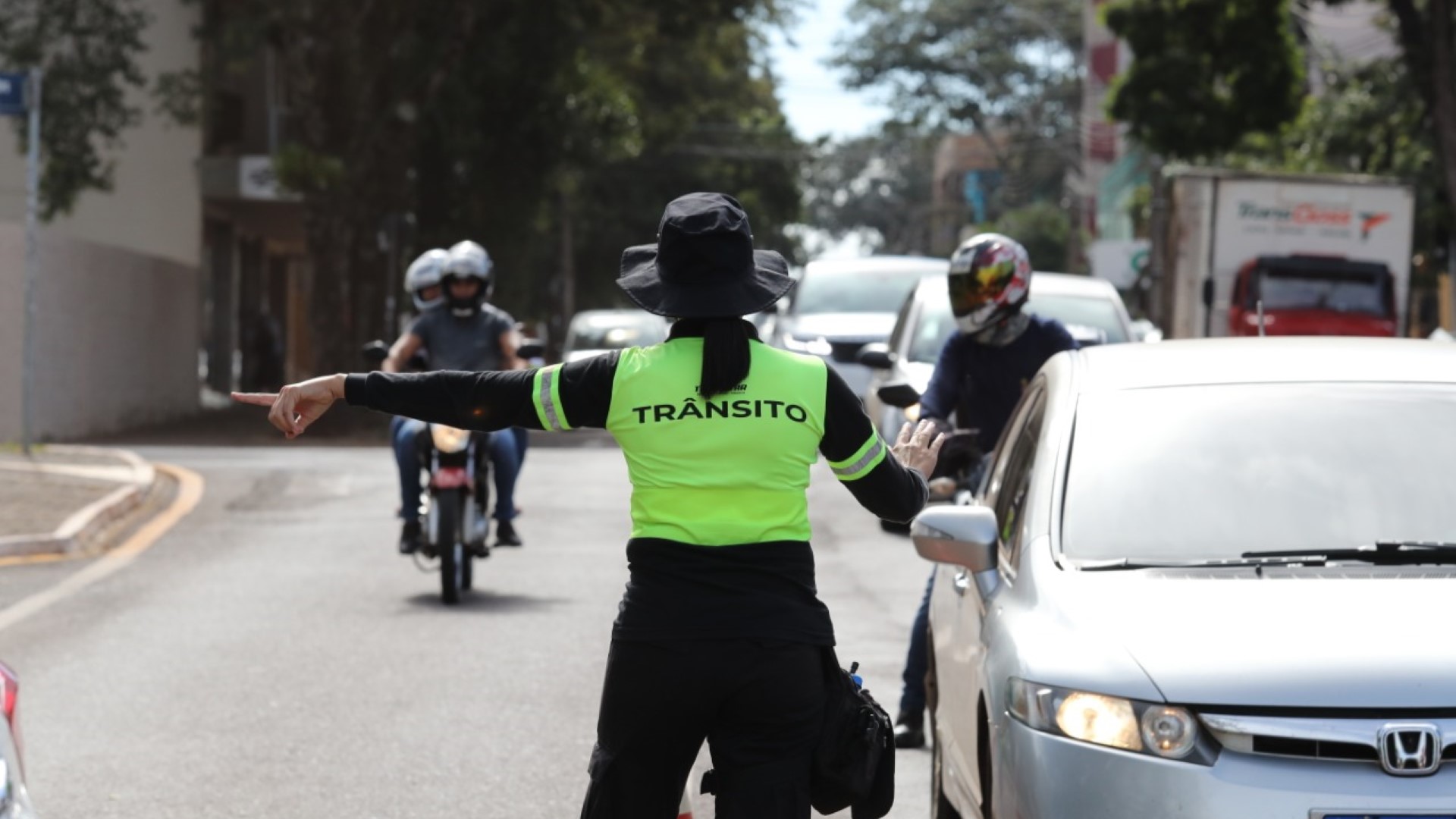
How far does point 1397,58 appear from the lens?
3550 cm

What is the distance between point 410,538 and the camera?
40.0ft

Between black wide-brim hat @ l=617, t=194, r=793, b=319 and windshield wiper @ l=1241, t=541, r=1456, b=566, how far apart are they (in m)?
1.40

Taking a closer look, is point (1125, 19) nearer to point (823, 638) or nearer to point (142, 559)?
point (142, 559)

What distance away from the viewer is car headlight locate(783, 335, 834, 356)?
1766 centimetres

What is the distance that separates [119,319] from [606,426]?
26.7 meters

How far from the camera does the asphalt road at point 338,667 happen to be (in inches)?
289

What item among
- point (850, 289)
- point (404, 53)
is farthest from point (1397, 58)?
point (850, 289)

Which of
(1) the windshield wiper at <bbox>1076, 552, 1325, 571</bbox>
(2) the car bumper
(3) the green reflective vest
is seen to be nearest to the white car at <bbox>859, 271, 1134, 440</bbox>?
(1) the windshield wiper at <bbox>1076, 552, 1325, 571</bbox>

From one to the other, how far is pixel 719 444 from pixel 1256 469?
166cm

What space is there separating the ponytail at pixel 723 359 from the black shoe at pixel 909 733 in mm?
3904

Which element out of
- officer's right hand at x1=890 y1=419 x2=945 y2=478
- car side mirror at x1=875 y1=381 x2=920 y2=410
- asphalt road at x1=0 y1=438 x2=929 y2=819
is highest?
officer's right hand at x1=890 y1=419 x2=945 y2=478

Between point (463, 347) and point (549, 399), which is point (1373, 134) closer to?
point (463, 347)

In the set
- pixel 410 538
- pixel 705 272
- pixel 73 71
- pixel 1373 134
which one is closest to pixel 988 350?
pixel 705 272

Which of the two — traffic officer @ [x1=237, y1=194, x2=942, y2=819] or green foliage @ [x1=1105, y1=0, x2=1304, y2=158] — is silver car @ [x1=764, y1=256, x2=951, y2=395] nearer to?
green foliage @ [x1=1105, y1=0, x2=1304, y2=158]
